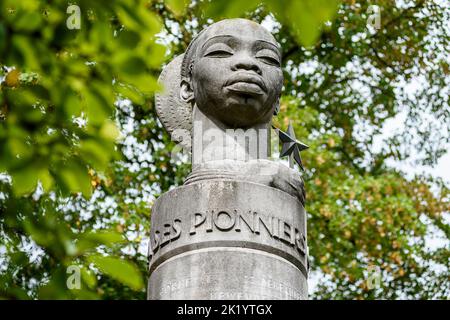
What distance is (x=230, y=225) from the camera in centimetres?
823

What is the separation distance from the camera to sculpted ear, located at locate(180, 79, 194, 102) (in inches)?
377

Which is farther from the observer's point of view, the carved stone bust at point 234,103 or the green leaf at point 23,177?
the carved stone bust at point 234,103

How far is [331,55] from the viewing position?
1955cm

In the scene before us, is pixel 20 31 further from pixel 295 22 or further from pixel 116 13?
pixel 295 22

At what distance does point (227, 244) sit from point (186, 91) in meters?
1.97

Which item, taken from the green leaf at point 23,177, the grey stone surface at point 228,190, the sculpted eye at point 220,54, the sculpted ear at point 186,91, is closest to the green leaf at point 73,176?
the green leaf at point 23,177

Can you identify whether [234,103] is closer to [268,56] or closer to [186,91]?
[268,56]

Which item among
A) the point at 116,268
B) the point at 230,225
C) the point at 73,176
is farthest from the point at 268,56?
the point at 116,268

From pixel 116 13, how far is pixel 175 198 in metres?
3.76

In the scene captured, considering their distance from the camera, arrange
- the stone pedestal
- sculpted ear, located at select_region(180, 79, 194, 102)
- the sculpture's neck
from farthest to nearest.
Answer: sculpted ear, located at select_region(180, 79, 194, 102)
the sculpture's neck
the stone pedestal

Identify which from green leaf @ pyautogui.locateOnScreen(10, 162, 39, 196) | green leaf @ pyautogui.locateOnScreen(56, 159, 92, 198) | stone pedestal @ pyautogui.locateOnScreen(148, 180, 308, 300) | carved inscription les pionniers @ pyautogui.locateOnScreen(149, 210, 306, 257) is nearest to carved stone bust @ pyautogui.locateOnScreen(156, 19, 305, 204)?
stone pedestal @ pyautogui.locateOnScreen(148, 180, 308, 300)

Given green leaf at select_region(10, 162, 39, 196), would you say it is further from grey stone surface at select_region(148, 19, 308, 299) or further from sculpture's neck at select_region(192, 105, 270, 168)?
sculpture's neck at select_region(192, 105, 270, 168)

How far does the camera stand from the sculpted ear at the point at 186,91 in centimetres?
959

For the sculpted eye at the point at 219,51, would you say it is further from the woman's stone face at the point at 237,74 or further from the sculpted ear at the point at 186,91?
the sculpted ear at the point at 186,91
